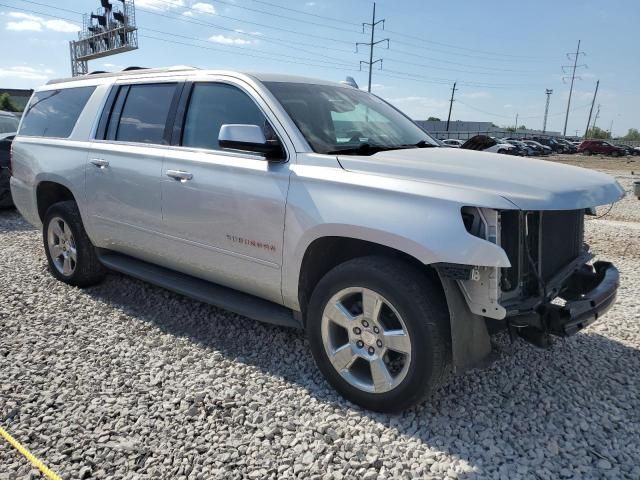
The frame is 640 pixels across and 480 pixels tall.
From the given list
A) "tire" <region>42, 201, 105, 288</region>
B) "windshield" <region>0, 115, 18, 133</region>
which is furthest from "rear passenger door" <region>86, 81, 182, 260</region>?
"windshield" <region>0, 115, 18, 133</region>

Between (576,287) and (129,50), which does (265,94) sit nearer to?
(576,287)

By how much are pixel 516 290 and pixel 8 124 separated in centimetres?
991

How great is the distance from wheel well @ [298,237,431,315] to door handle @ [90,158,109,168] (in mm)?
2157

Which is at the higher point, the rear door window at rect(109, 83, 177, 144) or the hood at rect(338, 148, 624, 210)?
the rear door window at rect(109, 83, 177, 144)

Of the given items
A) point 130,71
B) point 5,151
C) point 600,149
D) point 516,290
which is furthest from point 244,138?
point 600,149

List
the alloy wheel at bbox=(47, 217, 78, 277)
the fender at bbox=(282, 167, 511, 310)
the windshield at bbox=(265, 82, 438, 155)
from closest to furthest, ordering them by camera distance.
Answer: the fender at bbox=(282, 167, 511, 310) → the windshield at bbox=(265, 82, 438, 155) → the alloy wheel at bbox=(47, 217, 78, 277)

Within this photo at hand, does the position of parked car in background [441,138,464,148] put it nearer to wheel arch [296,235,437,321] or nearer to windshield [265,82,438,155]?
windshield [265,82,438,155]

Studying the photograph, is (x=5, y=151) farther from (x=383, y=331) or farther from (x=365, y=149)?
(x=383, y=331)

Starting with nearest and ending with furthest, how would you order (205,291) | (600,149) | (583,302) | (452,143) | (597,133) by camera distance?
(583,302), (205,291), (452,143), (600,149), (597,133)

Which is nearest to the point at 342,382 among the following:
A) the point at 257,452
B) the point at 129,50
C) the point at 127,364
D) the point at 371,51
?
the point at 257,452

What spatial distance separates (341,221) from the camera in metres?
2.79

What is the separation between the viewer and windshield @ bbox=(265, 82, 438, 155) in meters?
3.26

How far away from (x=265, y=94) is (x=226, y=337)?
1803 millimetres

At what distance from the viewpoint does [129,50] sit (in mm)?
37312
